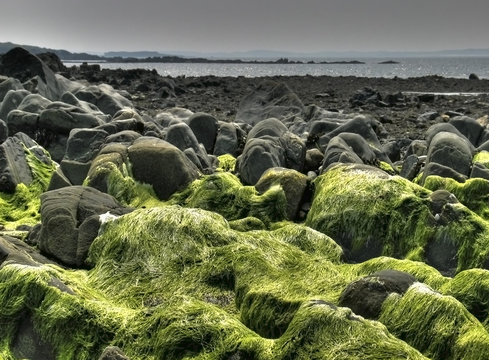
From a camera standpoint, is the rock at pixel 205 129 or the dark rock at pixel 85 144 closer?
the dark rock at pixel 85 144

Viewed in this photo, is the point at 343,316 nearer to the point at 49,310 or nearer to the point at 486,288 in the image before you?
the point at 486,288

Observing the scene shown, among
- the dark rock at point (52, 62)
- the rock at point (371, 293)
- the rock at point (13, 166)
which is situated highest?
the rock at point (371, 293)

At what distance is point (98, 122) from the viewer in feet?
45.2

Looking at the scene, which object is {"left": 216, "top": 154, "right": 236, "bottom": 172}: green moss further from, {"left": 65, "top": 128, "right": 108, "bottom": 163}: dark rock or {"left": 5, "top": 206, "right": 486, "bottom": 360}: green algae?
{"left": 5, "top": 206, "right": 486, "bottom": 360}: green algae

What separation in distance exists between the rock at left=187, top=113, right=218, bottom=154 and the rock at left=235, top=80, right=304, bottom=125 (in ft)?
23.0

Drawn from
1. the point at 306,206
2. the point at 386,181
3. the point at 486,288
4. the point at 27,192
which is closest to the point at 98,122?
the point at 27,192

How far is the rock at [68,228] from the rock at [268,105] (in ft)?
49.0

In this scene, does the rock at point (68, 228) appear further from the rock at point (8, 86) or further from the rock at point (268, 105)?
the rock at point (268, 105)

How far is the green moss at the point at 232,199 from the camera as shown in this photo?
881cm

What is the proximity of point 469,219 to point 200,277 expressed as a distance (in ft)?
11.8

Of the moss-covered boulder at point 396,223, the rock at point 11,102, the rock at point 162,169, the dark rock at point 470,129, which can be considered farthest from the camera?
the dark rock at point 470,129

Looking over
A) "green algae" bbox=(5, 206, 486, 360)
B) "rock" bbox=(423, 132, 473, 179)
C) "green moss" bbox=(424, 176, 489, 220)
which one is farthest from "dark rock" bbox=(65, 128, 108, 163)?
"green moss" bbox=(424, 176, 489, 220)

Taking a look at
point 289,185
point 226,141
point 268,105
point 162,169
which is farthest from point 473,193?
point 268,105

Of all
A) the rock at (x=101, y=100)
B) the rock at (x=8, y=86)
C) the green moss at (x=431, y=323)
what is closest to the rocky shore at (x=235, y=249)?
the green moss at (x=431, y=323)
